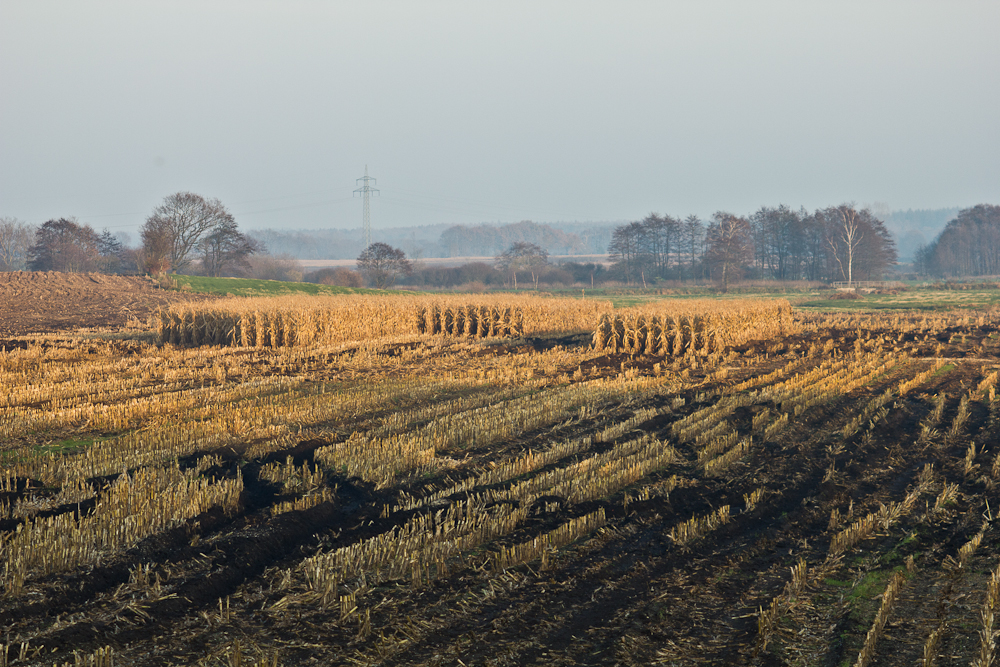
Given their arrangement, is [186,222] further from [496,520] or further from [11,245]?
[496,520]

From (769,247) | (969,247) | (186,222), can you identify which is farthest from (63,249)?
(969,247)

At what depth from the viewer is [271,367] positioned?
18938 millimetres

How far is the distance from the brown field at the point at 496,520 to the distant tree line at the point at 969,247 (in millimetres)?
104050

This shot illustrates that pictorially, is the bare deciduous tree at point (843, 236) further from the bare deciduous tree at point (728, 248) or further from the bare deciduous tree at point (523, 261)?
the bare deciduous tree at point (523, 261)

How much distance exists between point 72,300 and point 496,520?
1636 inches

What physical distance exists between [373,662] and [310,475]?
4.51 metres

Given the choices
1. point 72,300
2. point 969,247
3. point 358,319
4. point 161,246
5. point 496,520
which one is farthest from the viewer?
point 969,247

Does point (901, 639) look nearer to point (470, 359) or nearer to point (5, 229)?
point (470, 359)

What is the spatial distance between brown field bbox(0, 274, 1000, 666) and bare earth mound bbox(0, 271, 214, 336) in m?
19.7

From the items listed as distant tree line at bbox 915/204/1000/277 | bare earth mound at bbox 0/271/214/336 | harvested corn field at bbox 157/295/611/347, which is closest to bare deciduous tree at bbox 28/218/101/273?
bare earth mound at bbox 0/271/214/336

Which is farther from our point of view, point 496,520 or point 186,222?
point 186,222

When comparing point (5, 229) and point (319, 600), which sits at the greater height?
point (5, 229)

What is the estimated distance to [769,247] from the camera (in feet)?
324

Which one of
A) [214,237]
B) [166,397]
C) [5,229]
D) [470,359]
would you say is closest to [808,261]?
[214,237]
